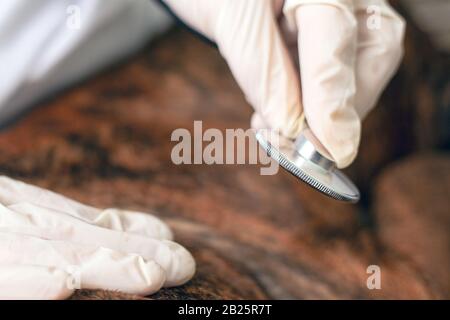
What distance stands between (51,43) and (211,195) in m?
0.49

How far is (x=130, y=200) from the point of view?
137 cm

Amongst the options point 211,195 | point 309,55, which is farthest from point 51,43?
point 309,55

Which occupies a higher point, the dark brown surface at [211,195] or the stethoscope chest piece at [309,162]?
the stethoscope chest piece at [309,162]

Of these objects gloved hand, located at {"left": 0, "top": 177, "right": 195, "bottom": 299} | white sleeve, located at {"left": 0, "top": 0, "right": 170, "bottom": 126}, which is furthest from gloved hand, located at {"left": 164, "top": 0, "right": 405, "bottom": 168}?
white sleeve, located at {"left": 0, "top": 0, "right": 170, "bottom": 126}

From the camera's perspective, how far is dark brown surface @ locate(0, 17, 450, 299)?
1269 mm

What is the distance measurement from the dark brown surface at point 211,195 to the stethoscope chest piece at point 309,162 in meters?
0.23

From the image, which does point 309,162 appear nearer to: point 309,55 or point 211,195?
point 309,55

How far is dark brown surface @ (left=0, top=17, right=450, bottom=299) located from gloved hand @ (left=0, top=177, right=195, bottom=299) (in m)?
0.16

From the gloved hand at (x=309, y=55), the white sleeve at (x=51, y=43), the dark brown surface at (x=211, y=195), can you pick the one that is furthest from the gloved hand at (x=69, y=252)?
the white sleeve at (x=51, y=43)

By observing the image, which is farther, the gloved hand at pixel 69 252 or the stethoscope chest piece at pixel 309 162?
the stethoscope chest piece at pixel 309 162

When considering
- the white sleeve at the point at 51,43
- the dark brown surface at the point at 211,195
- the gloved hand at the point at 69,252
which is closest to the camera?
the gloved hand at the point at 69,252

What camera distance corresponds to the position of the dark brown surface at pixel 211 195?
1.27m

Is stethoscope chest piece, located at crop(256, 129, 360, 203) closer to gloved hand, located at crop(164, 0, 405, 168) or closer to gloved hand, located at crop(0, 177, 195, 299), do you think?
gloved hand, located at crop(164, 0, 405, 168)

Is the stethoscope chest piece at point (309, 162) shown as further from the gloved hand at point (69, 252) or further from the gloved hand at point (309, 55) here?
the gloved hand at point (69, 252)
